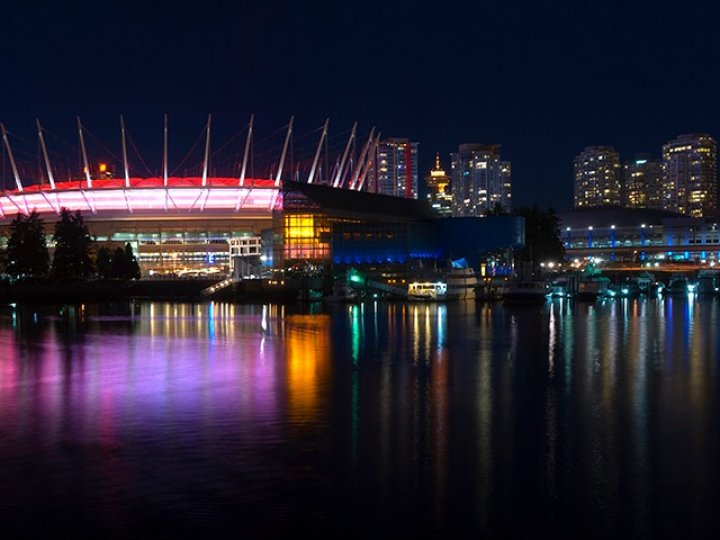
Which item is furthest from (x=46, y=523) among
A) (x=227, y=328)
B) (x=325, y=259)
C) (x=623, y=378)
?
(x=325, y=259)

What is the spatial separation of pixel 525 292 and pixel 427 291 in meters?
6.61

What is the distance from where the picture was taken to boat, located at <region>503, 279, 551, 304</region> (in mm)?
56188

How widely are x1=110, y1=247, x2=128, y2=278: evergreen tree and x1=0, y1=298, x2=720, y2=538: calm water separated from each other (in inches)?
1521

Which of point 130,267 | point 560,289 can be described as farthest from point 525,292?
point 130,267

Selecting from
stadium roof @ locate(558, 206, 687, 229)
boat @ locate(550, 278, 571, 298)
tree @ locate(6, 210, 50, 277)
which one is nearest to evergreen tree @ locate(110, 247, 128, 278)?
tree @ locate(6, 210, 50, 277)

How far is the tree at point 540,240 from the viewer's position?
86375mm

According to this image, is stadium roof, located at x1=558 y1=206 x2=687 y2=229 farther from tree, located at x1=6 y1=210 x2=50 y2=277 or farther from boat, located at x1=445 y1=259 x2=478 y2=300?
tree, located at x1=6 y1=210 x2=50 y2=277

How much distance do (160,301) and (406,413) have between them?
1842 inches

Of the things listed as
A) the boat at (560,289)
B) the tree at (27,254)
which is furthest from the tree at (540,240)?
the tree at (27,254)

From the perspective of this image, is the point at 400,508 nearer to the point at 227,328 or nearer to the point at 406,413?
the point at 406,413

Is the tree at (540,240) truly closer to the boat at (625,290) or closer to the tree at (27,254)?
the boat at (625,290)

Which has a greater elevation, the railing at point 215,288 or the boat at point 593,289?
the railing at point 215,288

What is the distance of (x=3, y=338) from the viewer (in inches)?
1276

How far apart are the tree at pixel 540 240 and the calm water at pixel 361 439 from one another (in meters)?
57.4
